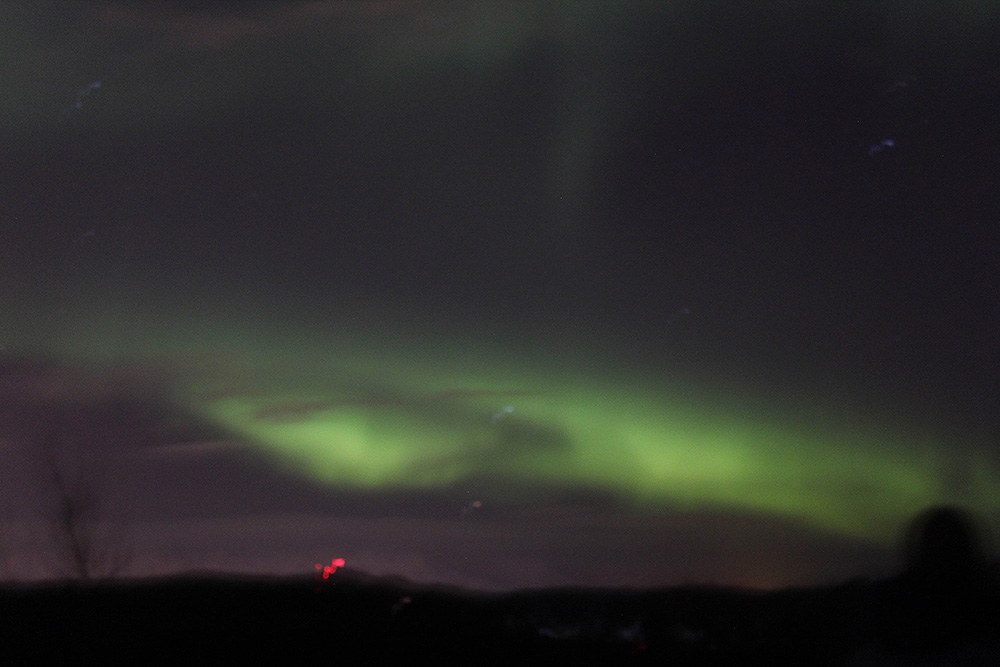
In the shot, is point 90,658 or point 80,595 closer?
point 90,658

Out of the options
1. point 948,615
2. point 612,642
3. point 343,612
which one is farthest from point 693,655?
point 343,612

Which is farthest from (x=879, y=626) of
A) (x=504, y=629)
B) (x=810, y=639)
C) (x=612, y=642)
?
(x=504, y=629)

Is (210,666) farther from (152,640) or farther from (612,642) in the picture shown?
(612,642)

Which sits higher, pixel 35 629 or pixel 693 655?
pixel 35 629

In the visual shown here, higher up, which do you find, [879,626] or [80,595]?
[80,595]

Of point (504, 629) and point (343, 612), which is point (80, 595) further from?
point (504, 629)

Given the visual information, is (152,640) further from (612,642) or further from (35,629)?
(612,642)

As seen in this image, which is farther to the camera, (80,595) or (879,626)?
(80,595)
